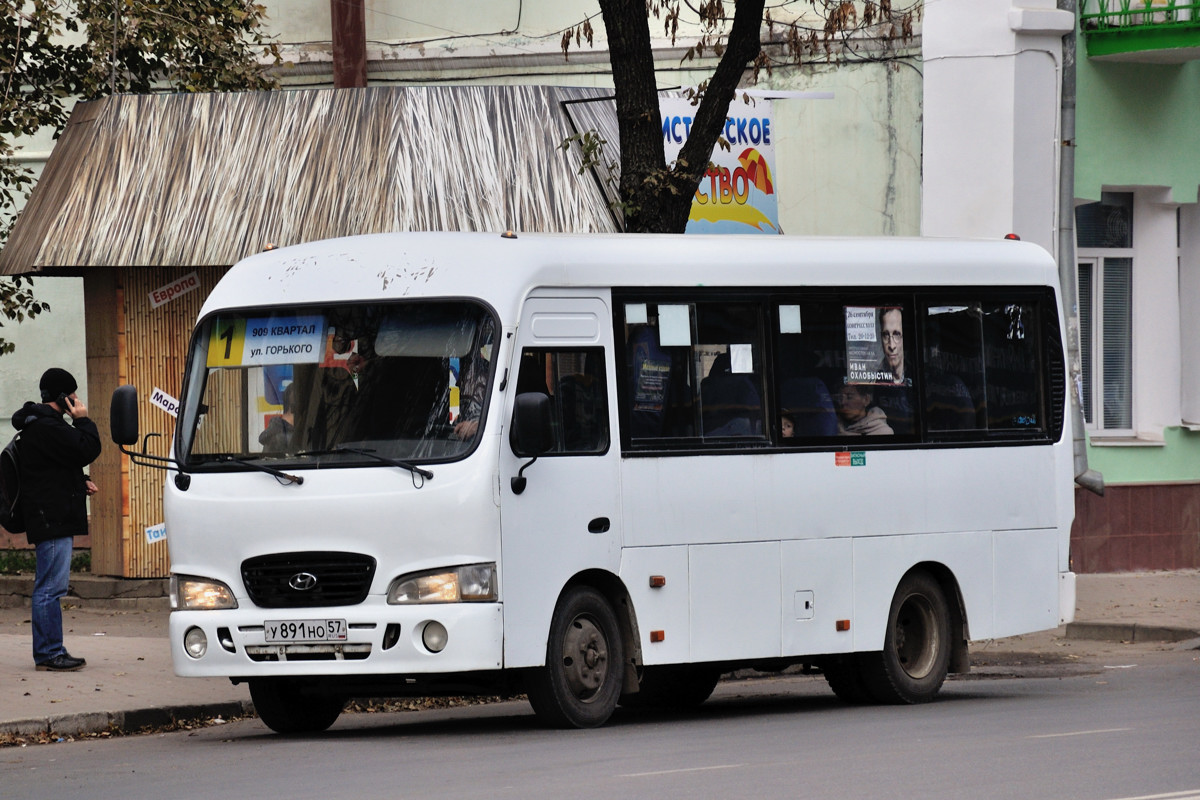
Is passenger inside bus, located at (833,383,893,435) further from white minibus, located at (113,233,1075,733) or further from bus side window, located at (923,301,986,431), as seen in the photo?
bus side window, located at (923,301,986,431)

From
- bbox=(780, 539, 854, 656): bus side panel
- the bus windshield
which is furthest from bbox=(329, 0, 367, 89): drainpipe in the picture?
bbox=(780, 539, 854, 656): bus side panel

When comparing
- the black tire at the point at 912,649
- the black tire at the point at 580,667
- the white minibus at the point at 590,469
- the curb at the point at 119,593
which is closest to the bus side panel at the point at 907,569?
the white minibus at the point at 590,469

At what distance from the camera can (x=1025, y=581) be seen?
13.0 m

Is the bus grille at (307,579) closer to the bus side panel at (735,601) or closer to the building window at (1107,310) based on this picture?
the bus side panel at (735,601)

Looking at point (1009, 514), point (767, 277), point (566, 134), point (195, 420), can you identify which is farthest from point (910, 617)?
point (566, 134)

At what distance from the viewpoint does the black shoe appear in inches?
531

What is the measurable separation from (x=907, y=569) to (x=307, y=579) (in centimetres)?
388

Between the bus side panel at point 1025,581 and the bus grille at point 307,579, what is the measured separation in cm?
437

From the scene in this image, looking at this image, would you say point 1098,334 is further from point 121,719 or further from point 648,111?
point 121,719

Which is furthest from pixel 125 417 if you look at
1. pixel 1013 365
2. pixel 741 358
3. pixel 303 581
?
→ pixel 1013 365

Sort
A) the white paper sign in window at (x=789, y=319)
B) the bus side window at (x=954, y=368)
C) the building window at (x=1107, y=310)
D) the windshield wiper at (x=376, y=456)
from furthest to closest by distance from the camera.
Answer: the building window at (x=1107, y=310) → the bus side window at (x=954, y=368) → the white paper sign in window at (x=789, y=319) → the windshield wiper at (x=376, y=456)

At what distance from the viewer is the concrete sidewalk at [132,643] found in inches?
467

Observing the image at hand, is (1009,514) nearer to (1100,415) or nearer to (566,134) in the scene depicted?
(566,134)

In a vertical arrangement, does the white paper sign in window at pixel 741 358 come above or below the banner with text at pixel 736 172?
below
